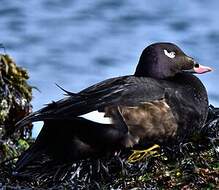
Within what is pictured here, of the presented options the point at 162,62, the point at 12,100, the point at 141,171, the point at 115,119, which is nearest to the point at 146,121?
the point at 115,119

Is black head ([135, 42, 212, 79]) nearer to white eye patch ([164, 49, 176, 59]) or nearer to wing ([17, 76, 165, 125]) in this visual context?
white eye patch ([164, 49, 176, 59])

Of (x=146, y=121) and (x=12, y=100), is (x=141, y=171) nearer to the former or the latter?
(x=146, y=121)

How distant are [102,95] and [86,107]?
18 centimetres

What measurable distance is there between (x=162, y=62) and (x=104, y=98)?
0.70 m

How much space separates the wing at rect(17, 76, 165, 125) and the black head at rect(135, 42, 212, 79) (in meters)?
0.28

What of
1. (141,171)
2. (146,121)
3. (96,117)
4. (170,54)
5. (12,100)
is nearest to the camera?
(141,171)

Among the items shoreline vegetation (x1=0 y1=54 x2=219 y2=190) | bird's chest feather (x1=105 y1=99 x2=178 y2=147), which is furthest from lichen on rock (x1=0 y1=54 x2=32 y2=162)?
bird's chest feather (x1=105 y1=99 x2=178 y2=147)

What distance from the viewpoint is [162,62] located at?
23.2 ft

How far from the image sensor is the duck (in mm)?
6434

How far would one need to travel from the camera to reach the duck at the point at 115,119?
643cm

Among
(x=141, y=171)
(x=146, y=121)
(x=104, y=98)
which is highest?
(x=104, y=98)

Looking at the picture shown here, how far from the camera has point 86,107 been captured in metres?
6.44

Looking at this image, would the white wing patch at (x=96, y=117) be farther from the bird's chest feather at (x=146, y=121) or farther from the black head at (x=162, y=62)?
the black head at (x=162, y=62)

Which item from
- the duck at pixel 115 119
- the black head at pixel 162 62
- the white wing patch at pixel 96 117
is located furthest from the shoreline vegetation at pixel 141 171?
the black head at pixel 162 62
